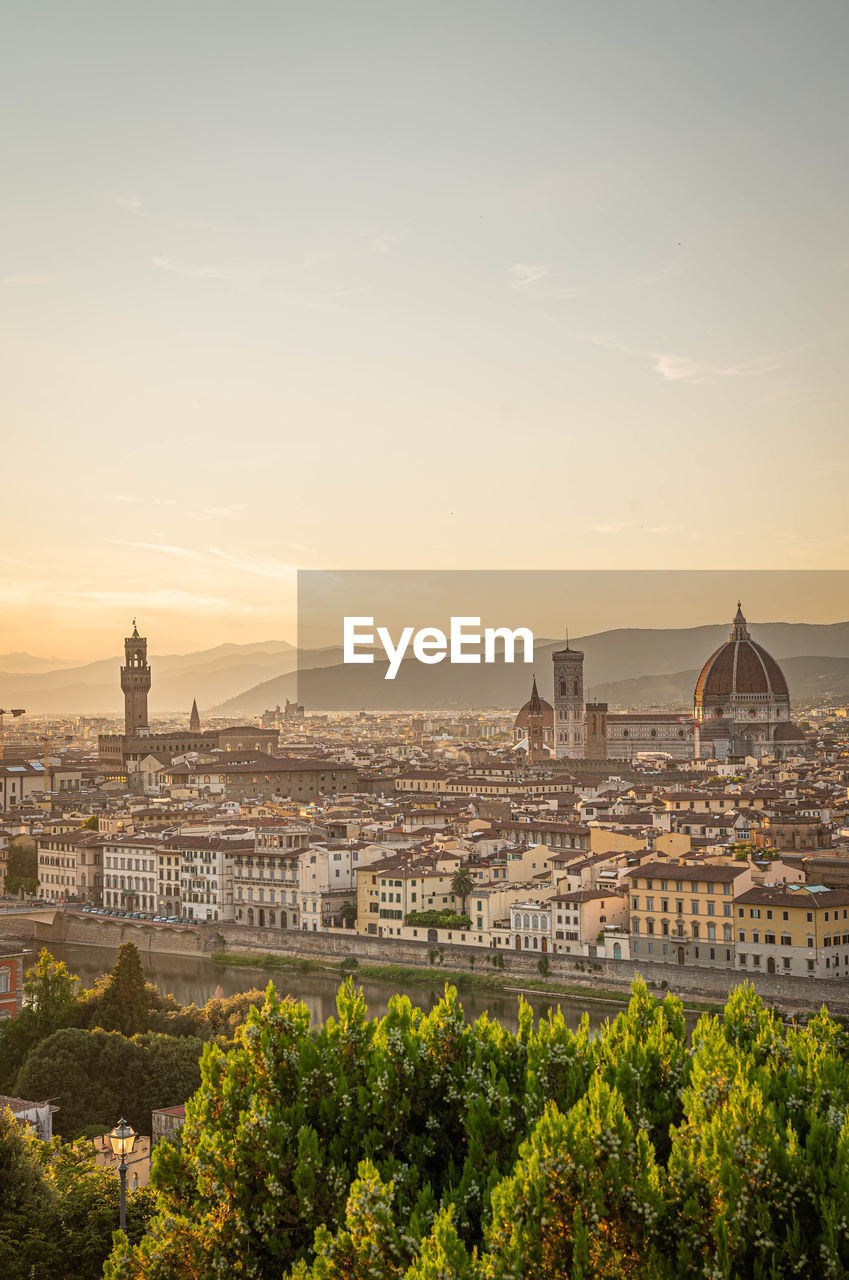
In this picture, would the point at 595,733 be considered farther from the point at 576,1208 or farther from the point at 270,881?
the point at 576,1208

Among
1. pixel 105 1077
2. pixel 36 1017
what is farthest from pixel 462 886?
pixel 105 1077

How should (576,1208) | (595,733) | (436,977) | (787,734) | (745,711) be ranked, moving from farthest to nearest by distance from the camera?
1. (595,733)
2. (745,711)
3. (787,734)
4. (436,977)
5. (576,1208)

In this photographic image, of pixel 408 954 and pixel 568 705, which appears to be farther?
pixel 568 705

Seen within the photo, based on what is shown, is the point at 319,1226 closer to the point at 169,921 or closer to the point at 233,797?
the point at 169,921

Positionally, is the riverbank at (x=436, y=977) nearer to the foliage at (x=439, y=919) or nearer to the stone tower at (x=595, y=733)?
the foliage at (x=439, y=919)

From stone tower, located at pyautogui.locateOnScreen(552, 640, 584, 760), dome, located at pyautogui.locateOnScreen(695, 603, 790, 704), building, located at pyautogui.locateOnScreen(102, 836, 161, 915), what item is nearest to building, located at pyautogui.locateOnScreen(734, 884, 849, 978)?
building, located at pyautogui.locateOnScreen(102, 836, 161, 915)

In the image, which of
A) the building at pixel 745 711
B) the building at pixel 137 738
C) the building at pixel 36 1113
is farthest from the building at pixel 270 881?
the building at pixel 745 711

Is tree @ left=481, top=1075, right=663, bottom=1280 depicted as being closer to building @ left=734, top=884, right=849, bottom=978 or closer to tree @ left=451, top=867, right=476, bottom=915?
building @ left=734, top=884, right=849, bottom=978

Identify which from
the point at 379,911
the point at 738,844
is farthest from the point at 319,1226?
the point at 738,844
